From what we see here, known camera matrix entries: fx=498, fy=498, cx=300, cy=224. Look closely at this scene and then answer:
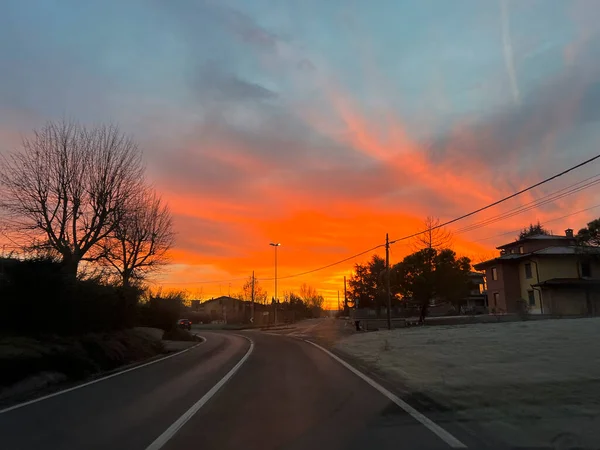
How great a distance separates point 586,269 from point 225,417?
55028 mm

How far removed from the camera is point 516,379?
1129 cm

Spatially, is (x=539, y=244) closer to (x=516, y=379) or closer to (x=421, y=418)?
(x=516, y=379)

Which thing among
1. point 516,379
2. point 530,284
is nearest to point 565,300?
point 530,284

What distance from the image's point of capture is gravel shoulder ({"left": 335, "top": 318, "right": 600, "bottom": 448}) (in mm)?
7215

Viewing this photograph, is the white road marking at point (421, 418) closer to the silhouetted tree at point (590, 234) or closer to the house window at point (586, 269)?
the silhouetted tree at point (590, 234)

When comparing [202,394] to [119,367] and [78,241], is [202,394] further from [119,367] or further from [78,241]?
[78,241]

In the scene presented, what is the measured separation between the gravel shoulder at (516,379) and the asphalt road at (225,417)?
1121mm

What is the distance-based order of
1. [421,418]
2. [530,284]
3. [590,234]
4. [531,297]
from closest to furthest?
[421,418], [590,234], [530,284], [531,297]

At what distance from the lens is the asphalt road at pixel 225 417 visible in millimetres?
6879

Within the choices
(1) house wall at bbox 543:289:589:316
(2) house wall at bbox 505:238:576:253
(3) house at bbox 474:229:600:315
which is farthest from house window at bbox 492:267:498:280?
(1) house wall at bbox 543:289:589:316

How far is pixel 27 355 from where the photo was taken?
1371cm

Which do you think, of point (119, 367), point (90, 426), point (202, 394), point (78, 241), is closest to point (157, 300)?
point (78, 241)

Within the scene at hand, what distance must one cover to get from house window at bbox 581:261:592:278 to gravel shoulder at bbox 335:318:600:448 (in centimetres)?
3613

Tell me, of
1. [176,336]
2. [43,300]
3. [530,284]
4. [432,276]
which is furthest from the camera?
[530,284]
